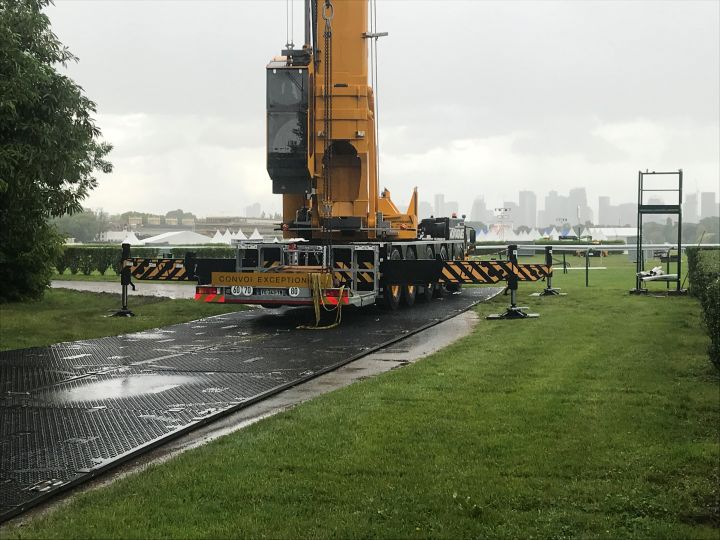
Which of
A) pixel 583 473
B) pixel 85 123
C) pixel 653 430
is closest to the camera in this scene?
pixel 583 473

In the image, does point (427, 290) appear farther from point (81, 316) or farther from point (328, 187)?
point (81, 316)

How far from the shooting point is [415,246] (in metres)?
19.5

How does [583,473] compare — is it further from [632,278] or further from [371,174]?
[632,278]

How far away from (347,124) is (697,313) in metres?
7.58

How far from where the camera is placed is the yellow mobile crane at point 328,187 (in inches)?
629

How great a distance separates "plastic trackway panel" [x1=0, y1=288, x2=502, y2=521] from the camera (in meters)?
6.26

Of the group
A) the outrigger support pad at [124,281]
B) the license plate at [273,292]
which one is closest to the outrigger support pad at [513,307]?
the license plate at [273,292]

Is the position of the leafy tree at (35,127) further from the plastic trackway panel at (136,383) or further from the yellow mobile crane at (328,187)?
the plastic trackway panel at (136,383)

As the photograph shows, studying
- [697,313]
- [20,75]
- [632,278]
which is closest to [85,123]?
[20,75]

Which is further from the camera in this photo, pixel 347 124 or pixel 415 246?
pixel 415 246

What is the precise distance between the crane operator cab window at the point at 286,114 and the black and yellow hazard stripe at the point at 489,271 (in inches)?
141

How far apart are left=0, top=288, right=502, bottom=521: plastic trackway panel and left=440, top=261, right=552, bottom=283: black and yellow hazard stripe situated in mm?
1071

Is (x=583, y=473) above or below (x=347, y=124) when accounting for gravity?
below

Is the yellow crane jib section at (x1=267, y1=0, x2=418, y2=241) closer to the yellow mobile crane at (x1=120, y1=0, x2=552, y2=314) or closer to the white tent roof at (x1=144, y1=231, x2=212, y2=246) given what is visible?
the yellow mobile crane at (x1=120, y1=0, x2=552, y2=314)
